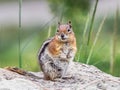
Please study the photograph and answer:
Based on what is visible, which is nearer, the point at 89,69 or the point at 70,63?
the point at 70,63

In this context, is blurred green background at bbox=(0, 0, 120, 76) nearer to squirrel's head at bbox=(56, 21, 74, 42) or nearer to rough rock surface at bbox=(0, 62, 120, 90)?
rough rock surface at bbox=(0, 62, 120, 90)

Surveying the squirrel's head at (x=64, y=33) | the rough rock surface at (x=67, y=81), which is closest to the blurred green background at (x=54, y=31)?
the rough rock surface at (x=67, y=81)

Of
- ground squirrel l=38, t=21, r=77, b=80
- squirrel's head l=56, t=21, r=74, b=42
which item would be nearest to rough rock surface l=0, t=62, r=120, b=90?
ground squirrel l=38, t=21, r=77, b=80

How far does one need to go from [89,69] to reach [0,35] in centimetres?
129

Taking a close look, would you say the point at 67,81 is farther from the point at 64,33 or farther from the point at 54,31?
the point at 54,31

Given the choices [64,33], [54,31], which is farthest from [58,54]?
[54,31]

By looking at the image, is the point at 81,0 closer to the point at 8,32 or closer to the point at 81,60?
the point at 8,32

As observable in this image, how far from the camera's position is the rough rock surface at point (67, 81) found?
19.1 ft

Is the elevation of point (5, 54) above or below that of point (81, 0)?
below

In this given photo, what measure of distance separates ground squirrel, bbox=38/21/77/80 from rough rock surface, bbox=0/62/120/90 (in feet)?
0.29

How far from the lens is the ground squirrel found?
21.5 ft

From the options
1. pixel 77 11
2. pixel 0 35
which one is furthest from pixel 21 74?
pixel 77 11

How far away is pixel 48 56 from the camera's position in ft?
21.6

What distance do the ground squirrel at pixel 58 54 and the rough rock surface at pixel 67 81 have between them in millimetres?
87
